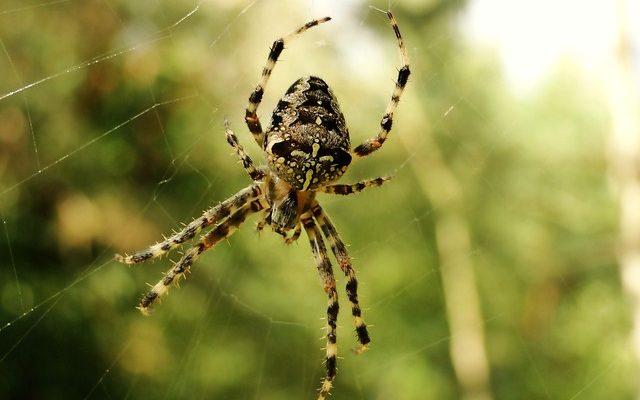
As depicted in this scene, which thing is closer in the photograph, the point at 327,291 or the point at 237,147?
the point at 237,147

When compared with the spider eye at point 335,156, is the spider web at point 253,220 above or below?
above

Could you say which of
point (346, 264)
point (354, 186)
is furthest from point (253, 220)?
point (354, 186)

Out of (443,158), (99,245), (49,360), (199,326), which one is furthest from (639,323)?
(49,360)

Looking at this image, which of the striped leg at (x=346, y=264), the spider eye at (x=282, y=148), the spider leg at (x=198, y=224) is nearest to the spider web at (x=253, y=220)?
the spider leg at (x=198, y=224)

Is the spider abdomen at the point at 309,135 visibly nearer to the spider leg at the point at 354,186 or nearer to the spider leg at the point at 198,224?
the spider leg at the point at 354,186

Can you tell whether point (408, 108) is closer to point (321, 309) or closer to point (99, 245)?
point (321, 309)

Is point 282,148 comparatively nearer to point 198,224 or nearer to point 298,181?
point 298,181

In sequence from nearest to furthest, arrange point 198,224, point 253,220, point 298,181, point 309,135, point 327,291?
point 309,135
point 298,181
point 198,224
point 327,291
point 253,220
